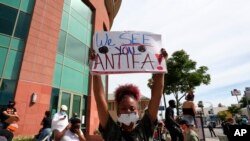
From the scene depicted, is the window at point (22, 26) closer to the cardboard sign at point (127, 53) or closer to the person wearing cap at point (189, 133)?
the person wearing cap at point (189, 133)

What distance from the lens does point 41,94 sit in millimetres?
9930

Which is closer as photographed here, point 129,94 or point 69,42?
point 129,94

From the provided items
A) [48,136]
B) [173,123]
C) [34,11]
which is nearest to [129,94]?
[173,123]

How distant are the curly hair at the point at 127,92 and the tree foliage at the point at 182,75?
27263 millimetres

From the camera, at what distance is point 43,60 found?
410 inches

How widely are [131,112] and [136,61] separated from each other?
690mm

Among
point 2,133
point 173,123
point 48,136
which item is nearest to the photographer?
point 2,133

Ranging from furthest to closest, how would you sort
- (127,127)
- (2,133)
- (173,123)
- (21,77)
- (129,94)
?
(21,77) < (173,123) < (2,133) < (129,94) < (127,127)

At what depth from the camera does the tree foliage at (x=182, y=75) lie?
29.0 metres

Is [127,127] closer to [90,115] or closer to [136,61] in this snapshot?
[136,61]

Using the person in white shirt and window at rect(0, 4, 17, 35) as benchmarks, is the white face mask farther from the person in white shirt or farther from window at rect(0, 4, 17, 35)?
window at rect(0, 4, 17, 35)

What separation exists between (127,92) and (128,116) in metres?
0.30

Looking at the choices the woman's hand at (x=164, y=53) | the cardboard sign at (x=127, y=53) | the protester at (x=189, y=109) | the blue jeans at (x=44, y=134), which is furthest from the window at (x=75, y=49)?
the woman's hand at (x=164, y=53)

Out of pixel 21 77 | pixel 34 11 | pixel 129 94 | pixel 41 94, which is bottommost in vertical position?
pixel 129 94
